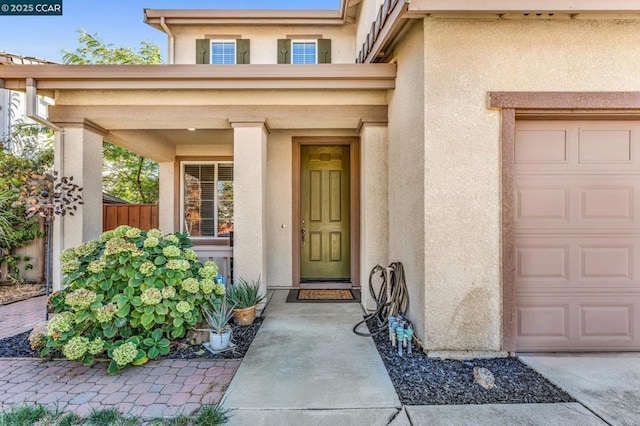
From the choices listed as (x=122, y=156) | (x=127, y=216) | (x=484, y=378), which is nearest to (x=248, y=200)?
(x=484, y=378)

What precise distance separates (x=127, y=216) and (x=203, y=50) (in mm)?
4161

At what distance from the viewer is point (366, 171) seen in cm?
463

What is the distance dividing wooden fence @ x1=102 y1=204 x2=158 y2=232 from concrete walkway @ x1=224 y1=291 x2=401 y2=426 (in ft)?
15.0

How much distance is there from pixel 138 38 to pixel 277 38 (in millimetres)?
6670

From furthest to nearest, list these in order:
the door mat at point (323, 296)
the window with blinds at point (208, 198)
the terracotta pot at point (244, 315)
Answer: the window with blinds at point (208, 198) < the door mat at point (323, 296) < the terracotta pot at point (244, 315)

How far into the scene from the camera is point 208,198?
273 inches

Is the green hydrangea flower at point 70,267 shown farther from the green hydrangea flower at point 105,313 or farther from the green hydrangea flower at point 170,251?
the green hydrangea flower at point 170,251

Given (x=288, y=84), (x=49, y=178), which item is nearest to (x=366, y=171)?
(x=288, y=84)

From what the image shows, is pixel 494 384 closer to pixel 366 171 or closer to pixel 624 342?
pixel 624 342

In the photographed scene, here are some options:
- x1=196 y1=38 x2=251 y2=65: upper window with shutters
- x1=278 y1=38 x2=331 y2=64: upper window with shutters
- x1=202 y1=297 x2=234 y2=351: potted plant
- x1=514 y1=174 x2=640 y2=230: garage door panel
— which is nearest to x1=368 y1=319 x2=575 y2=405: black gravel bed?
x1=514 y1=174 x2=640 y2=230: garage door panel

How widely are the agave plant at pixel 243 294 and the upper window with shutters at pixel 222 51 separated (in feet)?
17.5

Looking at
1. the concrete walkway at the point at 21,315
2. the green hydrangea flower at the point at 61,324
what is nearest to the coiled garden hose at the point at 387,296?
the green hydrangea flower at the point at 61,324

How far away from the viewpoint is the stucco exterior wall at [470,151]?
3.25 m

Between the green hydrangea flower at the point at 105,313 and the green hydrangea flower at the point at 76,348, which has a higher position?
the green hydrangea flower at the point at 105,313
